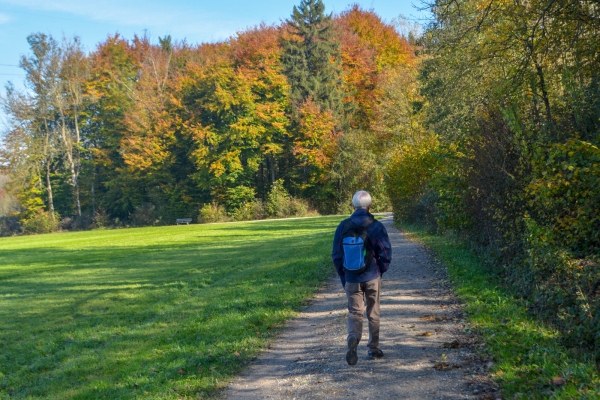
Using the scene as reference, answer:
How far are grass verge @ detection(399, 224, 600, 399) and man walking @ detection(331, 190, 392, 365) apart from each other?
4.26 feet

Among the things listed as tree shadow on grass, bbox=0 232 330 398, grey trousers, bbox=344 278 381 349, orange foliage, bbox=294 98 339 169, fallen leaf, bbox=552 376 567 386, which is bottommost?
tree shadow on grass, bbox=0 232 330 398

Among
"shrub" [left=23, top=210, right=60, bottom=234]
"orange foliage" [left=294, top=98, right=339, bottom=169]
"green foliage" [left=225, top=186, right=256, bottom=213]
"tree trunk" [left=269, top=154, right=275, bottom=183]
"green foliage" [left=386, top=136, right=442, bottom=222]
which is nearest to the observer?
"green foliage" [left=386, top=136, right=442, bottom=222]

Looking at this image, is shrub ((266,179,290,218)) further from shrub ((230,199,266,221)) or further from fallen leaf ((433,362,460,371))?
fallen leaf ((433,362,460,371))

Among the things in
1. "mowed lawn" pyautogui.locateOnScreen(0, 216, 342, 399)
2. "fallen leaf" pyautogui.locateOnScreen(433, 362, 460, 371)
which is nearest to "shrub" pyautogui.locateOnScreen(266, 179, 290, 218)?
"mowed lawn" pyautogui.locateOnScreen(0, 216, 342, 399)

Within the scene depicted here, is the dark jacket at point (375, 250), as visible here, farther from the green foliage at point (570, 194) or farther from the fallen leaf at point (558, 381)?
the green foliage at point (570, 194)

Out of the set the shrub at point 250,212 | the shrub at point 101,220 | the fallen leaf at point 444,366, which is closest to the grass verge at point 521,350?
the fallen leaf at point 444,366

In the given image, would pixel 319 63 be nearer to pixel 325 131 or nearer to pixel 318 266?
pixel 325 131

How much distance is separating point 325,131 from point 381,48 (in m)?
12.9

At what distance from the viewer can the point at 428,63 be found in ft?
86.0

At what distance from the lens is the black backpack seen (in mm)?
6375

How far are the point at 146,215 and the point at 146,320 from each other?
5181 cm

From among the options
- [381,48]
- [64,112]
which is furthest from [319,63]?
[64,112]

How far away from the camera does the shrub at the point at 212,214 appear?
185 feet

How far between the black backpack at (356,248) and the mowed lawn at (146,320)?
1847 mm
